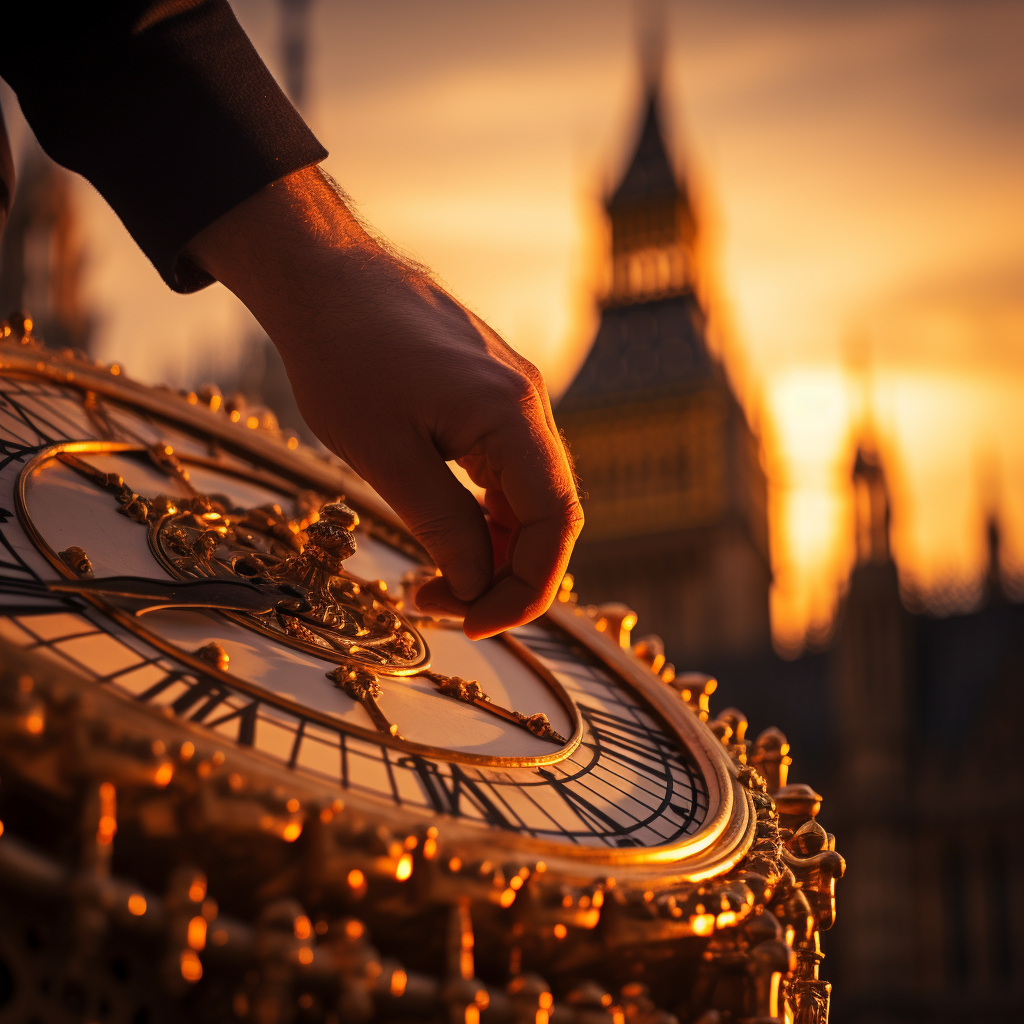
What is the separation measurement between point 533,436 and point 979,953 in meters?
24.8

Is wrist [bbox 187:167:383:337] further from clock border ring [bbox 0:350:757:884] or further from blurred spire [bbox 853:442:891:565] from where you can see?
blurred spire [bbox 853:442:891:565]

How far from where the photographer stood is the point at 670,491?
1441 inches

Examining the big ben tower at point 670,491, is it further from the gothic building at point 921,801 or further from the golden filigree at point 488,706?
the golden filigree at point 488,706

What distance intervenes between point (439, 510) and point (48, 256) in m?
26.7

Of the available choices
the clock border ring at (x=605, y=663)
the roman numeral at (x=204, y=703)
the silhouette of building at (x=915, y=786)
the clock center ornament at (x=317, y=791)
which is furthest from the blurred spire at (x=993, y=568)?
the roman numeral at (x=204, y=703)

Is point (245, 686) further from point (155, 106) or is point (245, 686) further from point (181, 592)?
point (155, 106)

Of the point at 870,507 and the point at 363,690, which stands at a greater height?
the point at 870,507

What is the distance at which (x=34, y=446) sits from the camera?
1.20 meters

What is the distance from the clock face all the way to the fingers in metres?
0.09

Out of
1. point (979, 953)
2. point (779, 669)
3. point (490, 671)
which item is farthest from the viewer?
point (779, 669)

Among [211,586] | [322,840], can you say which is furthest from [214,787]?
[211,586]

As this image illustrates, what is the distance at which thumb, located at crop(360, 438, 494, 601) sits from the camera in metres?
1.10

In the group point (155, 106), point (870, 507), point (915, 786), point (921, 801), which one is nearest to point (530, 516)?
point (155, 106)

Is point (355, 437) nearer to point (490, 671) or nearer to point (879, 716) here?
point (490, 671)
